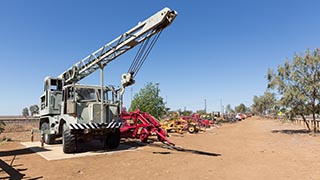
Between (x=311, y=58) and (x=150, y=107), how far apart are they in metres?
19.3

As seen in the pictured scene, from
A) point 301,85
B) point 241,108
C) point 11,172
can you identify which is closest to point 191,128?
point 301,85

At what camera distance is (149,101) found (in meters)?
34.7

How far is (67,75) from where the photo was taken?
14070mm

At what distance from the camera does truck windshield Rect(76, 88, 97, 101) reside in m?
11.8

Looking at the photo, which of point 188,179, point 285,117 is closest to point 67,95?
point 188,179

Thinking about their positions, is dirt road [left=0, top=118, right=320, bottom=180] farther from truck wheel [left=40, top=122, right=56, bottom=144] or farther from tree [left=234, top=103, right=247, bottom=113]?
tree [left=234, top=103, right=247, bottom=113]

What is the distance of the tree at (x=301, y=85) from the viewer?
70.2 feet

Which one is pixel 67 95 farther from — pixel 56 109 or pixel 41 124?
pixel 41 124

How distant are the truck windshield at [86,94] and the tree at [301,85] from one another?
16.7 metres

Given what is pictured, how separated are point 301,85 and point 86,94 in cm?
1817

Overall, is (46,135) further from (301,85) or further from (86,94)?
(301,85)

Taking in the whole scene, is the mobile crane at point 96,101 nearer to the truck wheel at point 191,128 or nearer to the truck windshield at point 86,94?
the truck windshield at point 86,94

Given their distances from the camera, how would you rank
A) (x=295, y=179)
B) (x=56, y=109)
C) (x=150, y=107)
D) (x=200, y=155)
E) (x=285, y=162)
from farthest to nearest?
(x=150, y=107), (x=56, y=109), (x=200, y=155), (x=285, y=162), (x=295, y=179)

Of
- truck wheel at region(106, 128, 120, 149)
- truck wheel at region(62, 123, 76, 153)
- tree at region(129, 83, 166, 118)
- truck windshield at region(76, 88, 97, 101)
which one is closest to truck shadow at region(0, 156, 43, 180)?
truck wheel at region(62, 123, 76, 153)
